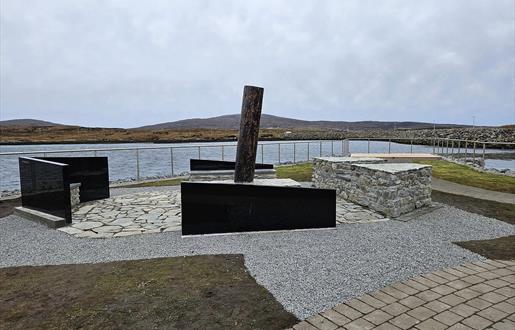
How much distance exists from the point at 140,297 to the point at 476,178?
1160cm

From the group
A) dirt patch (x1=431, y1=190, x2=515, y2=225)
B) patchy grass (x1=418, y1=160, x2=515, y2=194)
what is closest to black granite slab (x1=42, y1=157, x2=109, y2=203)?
dirt patch (x1=431, y1=190, x2=515, y2=225)

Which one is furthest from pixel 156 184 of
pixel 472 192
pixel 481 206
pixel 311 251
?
pixel 472 192

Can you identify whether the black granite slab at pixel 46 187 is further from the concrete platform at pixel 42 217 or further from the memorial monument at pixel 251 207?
the memorial monument at pixel 251 207

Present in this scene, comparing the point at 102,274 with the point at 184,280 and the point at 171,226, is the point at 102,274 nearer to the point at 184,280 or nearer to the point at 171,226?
the point at 184,280

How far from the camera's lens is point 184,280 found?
368 centimetres

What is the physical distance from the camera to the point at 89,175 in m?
8.06

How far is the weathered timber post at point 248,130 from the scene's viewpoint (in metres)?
6.59

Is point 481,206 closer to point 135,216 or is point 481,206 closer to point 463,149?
point 135,216

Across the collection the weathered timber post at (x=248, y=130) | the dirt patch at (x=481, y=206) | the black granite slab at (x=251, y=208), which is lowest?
the dirt patch at (x=481, y=206)

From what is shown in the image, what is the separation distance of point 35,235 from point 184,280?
10.7 feet

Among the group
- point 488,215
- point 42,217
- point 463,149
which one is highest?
point 463,149

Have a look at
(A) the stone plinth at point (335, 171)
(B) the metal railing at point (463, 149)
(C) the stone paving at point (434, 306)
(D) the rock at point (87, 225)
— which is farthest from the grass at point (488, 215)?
(D) the rock at point (87, 225)

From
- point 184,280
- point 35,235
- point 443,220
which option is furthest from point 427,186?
point 35,235

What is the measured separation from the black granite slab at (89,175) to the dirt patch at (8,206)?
4.04 ft
